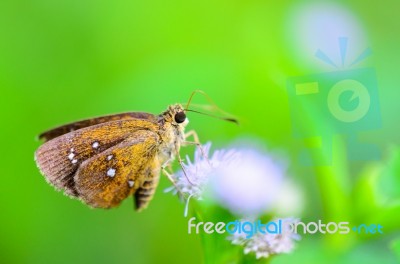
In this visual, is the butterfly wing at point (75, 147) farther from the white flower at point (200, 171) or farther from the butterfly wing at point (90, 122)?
the white flower at point (200, 171)

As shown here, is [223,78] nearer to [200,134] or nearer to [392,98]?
[200,134]

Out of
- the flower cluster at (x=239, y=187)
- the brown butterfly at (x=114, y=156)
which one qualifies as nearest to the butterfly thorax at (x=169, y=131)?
the brown butterfly at (x=114, y=156)

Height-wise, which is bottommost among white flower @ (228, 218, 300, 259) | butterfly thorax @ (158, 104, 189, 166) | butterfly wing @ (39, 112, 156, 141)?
white flower @ (228, 218, 300, 259)

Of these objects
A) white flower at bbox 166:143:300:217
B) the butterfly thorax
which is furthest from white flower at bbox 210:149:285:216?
the butterfly thorax

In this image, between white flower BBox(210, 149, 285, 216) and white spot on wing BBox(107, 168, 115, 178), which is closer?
white flower BBox(210, 149, 285, 216)

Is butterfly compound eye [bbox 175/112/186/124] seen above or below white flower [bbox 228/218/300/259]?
above

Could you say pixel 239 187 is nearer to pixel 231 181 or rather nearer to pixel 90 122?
pixel 231 181

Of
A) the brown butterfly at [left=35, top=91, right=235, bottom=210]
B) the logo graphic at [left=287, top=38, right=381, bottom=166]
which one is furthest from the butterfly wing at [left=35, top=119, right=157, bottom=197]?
the logo graphic at [left=287, top=38, right=381, bottom=166]

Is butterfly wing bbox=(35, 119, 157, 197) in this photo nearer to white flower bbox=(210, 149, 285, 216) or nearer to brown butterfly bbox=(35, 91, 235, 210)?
brown butterfly bbox=(35, 91, 235, 210)
